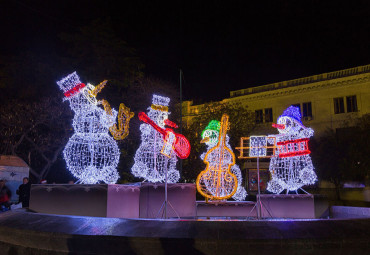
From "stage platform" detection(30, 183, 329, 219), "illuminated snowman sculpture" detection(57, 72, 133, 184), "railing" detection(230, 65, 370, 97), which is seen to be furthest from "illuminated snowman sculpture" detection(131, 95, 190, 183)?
"railing" detection(230, 65, 370, 97)

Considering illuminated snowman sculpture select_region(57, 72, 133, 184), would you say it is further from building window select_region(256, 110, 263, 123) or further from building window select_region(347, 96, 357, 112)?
building window select_region(347, 96, 357, 112)

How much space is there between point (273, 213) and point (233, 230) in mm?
7855

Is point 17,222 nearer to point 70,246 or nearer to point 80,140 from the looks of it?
point 70,246

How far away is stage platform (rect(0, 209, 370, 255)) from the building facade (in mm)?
28108

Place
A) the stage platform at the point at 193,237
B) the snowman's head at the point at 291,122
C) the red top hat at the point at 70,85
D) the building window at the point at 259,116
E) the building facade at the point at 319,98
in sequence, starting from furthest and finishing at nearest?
the building window at the point at 259,116 → the building facade at the point at 319,98 → the snowman's head at the point at 291,122 → the red top hat at the point at 70,85 → the stage platform at the point at 193,237

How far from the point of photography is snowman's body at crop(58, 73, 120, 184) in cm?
1058

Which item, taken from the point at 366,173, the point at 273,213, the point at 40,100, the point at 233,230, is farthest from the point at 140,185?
the point at 366,173

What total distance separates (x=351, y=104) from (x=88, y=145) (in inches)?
1142

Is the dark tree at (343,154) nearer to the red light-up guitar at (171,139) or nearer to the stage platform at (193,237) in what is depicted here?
the red light-up guitar at (171,139)

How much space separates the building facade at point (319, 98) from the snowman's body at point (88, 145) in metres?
23.9

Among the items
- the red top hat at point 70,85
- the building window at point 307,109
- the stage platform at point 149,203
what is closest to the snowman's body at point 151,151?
the stage platform at point 149,203

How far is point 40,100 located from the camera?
882 inches

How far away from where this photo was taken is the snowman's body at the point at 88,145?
34.7 feet

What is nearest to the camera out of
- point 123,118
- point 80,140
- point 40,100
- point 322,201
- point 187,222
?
point 187,222
